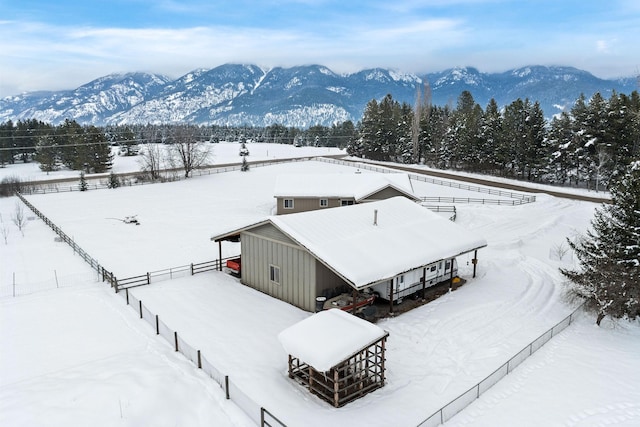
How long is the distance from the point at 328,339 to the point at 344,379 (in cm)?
126

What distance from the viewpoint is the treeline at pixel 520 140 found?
4797cm

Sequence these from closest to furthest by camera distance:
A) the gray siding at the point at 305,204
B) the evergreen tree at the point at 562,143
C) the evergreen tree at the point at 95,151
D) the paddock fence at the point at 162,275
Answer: the paddock fence at the point at 162,275, the gray siding at the point at 305,204, the evergreen tree at the point at 562,143, the evergreen tree at the point at 95,151

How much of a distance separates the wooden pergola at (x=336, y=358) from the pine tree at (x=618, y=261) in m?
11.0

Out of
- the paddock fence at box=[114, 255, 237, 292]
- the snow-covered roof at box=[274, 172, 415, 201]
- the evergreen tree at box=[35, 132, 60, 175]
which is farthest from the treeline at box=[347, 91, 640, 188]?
the evergreen tree at box=[35, 132, 60, 175]

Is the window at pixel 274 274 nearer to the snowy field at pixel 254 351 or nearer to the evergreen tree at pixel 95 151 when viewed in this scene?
the snowy field at pixel 254 351

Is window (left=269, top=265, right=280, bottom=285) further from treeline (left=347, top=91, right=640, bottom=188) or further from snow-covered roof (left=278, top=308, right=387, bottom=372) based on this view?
treeline (left=347, top=91, right=640, bottom=188)

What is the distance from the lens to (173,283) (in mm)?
23625

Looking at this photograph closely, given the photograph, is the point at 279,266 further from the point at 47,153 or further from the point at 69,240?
the point at 47,153

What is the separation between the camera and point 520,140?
5762 cm

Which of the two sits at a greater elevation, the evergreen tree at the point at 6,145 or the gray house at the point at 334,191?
the evergreen tree at the point at 6,145

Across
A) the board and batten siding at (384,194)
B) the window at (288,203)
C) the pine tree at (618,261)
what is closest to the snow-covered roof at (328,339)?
the pine tree at (618,261)

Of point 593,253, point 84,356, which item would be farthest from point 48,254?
point 593,253

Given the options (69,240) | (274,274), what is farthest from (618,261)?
(69,240)

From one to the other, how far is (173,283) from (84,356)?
8.54 metres
